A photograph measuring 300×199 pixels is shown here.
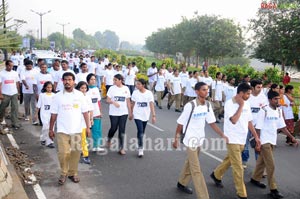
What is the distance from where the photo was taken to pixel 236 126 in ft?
16.9

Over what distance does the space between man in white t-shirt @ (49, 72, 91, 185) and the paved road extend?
0.39 meters

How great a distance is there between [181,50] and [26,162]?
49323 mm

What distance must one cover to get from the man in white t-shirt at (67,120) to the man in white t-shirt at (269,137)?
287 centimetres

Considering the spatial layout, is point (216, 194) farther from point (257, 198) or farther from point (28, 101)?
point (28, 101)

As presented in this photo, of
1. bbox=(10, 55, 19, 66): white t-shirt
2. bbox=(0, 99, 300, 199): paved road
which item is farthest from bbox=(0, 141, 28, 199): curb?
Result: bbox=(10, 55, 19, 66): white t-shirt

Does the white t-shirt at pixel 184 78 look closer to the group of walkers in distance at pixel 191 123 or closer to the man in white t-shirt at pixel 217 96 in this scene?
the man in white t-shirt at pixel 217 96

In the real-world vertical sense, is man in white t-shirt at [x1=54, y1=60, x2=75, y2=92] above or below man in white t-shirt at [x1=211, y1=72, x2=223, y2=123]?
above

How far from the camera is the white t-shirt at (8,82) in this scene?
8.87 metres

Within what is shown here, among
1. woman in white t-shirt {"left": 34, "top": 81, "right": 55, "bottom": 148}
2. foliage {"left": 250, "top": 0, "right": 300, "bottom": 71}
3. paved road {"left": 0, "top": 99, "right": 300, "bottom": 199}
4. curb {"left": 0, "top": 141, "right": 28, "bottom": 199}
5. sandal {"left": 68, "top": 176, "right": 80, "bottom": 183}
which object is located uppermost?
foliage {"left": 250, "top": 0, "right": 300, "bottom": 71}

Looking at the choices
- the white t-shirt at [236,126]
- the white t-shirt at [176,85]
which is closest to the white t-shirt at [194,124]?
the white t-shirt at [236,126]

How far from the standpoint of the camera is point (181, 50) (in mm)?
54625

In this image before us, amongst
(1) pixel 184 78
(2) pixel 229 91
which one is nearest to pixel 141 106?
(2) pixel 229 91

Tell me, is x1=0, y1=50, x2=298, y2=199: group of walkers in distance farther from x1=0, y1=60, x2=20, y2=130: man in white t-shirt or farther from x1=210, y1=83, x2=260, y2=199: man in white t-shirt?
x1=0, y1=60, x2=20, y2=130: man in white t-shirt

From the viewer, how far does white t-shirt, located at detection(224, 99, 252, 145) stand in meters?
5.12
